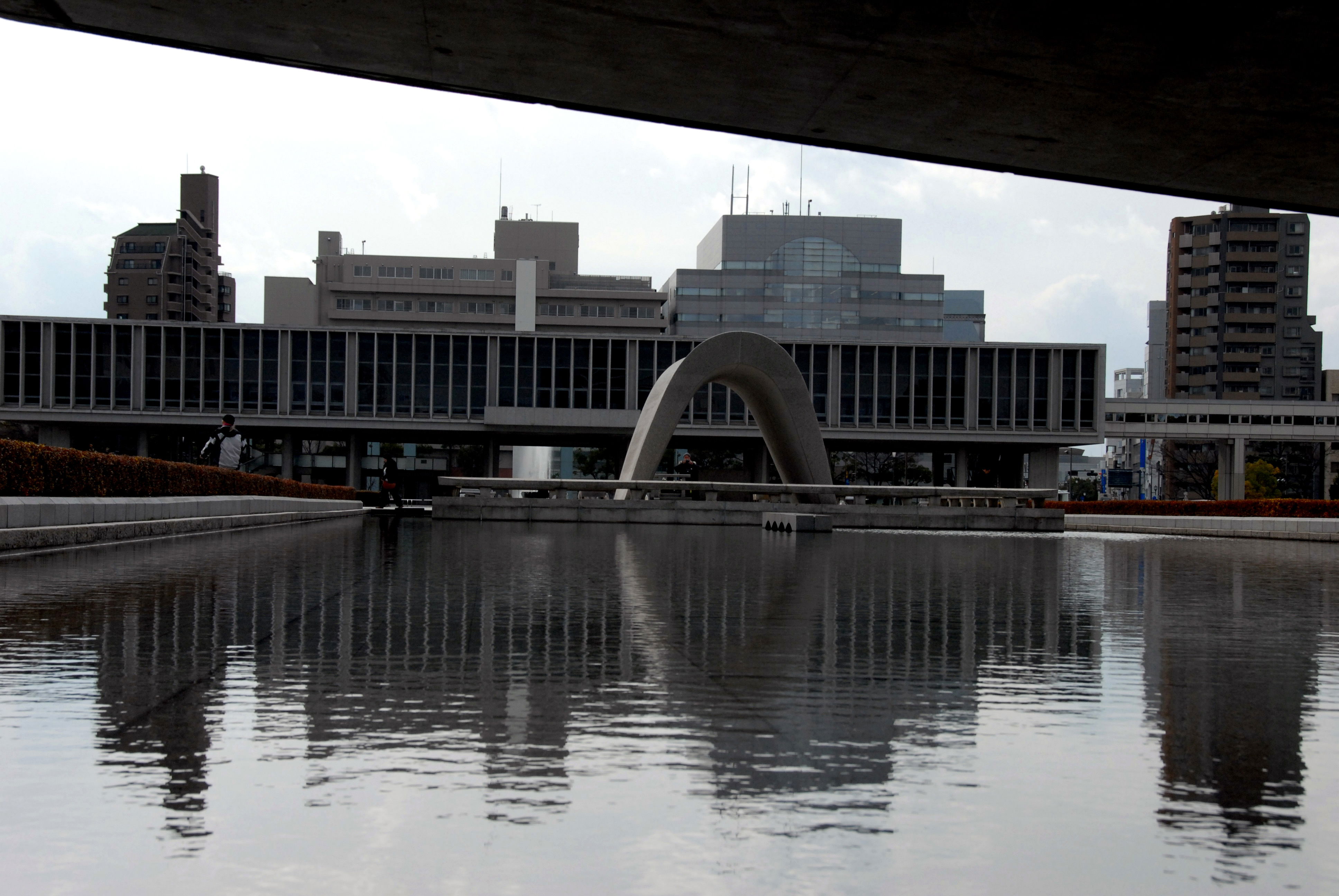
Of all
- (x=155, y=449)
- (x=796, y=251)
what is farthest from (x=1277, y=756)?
(x=796, y=251)

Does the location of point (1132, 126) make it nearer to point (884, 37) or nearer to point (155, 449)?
point (884, 37)

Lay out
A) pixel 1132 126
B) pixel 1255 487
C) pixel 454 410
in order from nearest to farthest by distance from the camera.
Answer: pixel 1132 126 < pixel 454 410 < pixel 1255 487

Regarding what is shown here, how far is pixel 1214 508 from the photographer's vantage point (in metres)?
35.7

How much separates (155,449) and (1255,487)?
7613 cm

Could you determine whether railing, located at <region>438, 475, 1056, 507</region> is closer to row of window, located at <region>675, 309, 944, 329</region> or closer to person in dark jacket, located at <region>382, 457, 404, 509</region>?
person in dark jacket, located at <region>382, 457, 404, 509</region>

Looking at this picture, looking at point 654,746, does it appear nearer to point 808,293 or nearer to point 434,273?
point 808,293

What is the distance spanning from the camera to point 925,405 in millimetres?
73562

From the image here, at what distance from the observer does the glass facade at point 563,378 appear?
70625 mm

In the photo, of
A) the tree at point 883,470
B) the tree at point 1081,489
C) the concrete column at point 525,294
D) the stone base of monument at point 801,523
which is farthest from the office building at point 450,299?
the stone base of monument at point 801,523

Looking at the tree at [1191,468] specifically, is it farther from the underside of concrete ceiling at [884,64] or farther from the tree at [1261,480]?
the underside of concrete ceiling at [884,64]

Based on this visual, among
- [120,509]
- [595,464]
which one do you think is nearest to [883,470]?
[595,464]

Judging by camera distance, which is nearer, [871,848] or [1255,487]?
[871,848]

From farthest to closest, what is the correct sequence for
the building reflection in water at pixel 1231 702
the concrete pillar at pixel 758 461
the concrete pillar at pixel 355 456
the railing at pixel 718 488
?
the concrete pillar at pixel 758 461 → the concrete pillar at pixel 355 456 → the railing at pixel 718 488 → the building reflection in water at pixel 1231 702

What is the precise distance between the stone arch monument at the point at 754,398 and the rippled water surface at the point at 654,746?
29554 millimetres
